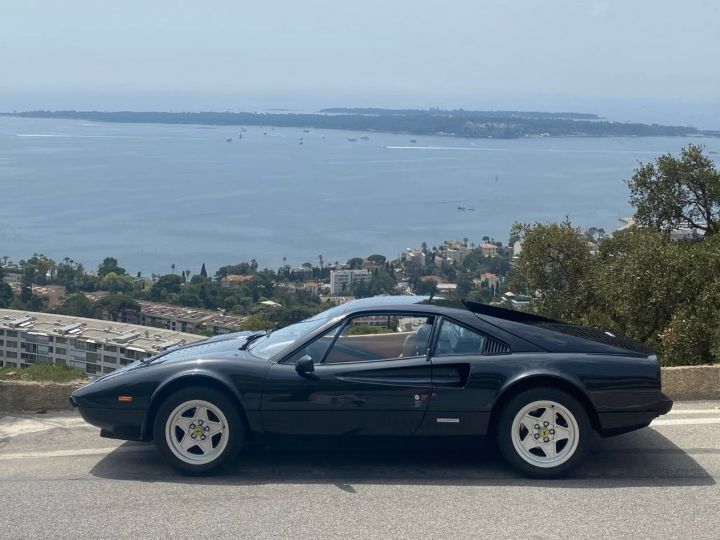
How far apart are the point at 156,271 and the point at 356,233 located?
1904cm

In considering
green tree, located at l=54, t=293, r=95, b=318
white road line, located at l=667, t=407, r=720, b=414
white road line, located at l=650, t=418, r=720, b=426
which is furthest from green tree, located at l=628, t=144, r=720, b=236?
green tree, located at l=54, t=293, r=95, b=318

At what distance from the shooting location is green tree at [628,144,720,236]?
17.9 m

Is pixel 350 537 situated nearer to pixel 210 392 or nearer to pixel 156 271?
pixel 210 392

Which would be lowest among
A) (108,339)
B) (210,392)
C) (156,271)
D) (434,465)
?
(156,271)

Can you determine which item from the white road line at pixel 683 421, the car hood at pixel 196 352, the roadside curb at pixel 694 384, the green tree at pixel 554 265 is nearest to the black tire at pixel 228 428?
the car hood at pixel 196 352

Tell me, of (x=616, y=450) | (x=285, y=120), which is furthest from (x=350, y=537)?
(x=285, y=120)

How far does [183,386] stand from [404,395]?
1314 mm

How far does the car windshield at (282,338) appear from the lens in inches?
219

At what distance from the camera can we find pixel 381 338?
560 centimetres

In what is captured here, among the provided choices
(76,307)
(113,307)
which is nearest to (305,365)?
(113,307)

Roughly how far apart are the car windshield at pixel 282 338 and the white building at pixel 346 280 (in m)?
21.7

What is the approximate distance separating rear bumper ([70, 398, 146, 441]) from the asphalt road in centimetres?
24

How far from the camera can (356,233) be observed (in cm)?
5931

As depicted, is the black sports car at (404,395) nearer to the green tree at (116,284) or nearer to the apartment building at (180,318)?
the apartment building at (180,318)
